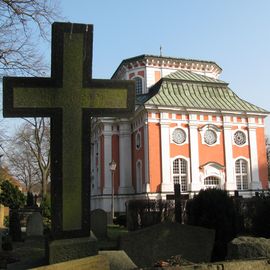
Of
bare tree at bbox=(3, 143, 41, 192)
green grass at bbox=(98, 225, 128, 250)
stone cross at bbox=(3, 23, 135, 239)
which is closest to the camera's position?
stone cross at bbox=(3, 23, 135, 239)

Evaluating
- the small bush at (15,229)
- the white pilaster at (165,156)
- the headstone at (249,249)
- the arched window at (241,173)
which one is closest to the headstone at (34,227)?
the small bush at (15,229)

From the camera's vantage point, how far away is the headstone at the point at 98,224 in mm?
15188

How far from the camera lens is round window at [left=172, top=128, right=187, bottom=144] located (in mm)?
32781

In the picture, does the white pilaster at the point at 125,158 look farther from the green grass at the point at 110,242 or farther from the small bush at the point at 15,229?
the small bush at the point at 15,229

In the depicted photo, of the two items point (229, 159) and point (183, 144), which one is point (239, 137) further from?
point (183, 144)

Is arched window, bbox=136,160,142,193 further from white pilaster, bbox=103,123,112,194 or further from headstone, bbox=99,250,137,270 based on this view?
headstone, bbox=99,250,137,270

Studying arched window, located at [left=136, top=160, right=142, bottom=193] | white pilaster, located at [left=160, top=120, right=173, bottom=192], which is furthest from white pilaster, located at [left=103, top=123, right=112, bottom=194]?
white pilaster, located at [left=160, top=120, right=173, bottom=192]

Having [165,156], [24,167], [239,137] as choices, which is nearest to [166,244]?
[165,156]

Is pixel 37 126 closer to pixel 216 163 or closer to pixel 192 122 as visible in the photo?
pixel 192 122

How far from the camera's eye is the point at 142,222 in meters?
18.2

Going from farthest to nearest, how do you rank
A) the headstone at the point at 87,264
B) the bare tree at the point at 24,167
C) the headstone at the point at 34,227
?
the bare tree at the point at 24,167
the headstone at the point at 34,227
the headstone at the point at 87,264

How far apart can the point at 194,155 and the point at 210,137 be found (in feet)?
7.22

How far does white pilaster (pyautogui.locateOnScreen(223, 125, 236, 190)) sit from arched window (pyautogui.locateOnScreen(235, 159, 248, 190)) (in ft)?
2.52

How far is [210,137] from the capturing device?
111 feet
